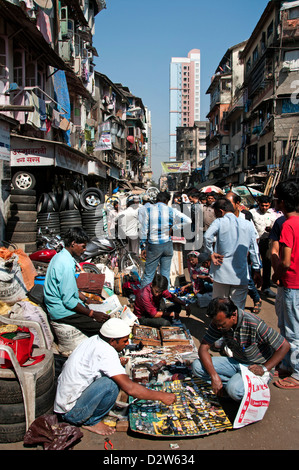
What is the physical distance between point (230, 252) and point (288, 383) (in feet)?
5.52

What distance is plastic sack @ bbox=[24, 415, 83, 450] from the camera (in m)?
2.90

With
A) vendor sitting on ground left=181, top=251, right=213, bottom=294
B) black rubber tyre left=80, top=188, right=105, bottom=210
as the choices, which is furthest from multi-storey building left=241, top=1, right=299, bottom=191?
vendor sitting on ground left=181, top=251, right=213, bottom=294

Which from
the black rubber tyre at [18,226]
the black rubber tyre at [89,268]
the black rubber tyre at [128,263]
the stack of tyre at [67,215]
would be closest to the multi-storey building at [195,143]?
the stack of tyre at [67,215]

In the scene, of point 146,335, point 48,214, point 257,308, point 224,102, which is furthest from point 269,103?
point 146,335

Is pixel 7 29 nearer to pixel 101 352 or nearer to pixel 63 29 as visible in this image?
pixel 63 29

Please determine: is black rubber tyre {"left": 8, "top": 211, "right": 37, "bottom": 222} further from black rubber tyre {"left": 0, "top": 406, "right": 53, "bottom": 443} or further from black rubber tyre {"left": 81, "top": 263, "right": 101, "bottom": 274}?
black rubber tyre {"left": 0, "top": 406, "right": 53, "bottom": 443}

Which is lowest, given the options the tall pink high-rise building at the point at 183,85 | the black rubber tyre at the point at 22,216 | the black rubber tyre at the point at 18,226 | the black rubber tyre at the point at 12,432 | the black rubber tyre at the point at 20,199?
the black rubber tyre at the point at 12,432

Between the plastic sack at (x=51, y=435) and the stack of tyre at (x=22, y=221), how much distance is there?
6.59 metres

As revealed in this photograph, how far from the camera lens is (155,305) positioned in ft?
18.3

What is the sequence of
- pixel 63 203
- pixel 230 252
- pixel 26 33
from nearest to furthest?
pixel 230 252 → pixel 26 33 → pixel 63 203

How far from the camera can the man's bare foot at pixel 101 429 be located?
3135mm

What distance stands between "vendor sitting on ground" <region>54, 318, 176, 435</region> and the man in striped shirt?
0.56 metres

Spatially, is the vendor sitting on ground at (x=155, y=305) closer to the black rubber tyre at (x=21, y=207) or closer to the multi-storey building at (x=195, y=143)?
the black rubber tyre at (x=21, y=207)

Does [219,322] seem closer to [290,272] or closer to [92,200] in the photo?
[290,272]
